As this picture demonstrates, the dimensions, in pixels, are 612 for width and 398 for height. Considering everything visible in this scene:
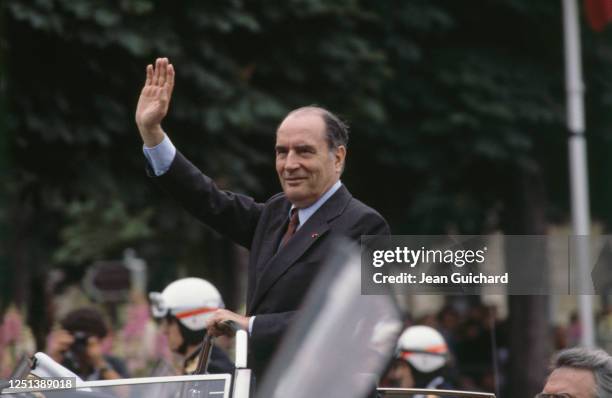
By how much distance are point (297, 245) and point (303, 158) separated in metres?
0.27

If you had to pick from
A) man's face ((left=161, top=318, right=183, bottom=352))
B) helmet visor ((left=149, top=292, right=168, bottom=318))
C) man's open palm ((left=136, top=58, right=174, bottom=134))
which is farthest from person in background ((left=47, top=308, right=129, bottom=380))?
man's open palm ((left=136, top=58, right=174, bottom=134))

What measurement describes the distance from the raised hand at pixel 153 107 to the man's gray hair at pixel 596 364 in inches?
57.5

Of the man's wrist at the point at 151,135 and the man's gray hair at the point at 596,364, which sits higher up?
the man's wrist at the point at 151,135

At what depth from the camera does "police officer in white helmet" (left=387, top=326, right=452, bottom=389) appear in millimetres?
8141

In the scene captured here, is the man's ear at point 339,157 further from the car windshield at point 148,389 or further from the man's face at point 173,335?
the man's face at point 173,335

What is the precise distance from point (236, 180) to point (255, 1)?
1607 millimetres

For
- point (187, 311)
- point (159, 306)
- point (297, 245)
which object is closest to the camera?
point (297, 245)

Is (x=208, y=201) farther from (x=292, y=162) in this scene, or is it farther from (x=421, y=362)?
(x=421, y=362)

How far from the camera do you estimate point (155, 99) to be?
14.9 ft

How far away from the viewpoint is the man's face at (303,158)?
13.9 feet

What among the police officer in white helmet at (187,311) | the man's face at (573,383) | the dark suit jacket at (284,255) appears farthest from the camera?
the police officer in white helmet at (187,311)

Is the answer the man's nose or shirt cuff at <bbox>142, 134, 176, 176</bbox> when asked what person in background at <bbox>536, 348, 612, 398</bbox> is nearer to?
the man's nose

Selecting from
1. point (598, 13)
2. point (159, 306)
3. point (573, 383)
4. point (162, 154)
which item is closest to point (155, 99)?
point (162, 154)

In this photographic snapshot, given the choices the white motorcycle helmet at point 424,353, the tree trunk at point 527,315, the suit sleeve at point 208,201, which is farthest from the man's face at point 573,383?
the tree trunk at point 527,315
